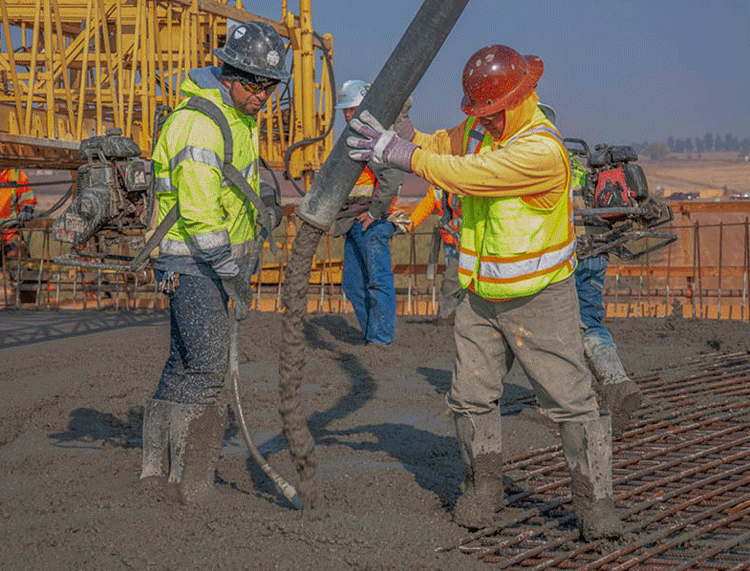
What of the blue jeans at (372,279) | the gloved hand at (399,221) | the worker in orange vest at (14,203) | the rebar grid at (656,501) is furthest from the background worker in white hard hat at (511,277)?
the worker in orange vest at (14,203)

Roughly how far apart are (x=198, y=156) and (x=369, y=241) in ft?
12.8

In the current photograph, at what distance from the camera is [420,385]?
6.90 metres

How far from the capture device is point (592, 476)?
3.73m

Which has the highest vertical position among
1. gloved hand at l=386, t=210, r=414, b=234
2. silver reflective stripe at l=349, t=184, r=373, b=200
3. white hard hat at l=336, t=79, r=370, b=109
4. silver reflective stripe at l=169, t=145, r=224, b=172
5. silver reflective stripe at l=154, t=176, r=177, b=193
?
white hard hat at l=336, t=79, r=370, b=109

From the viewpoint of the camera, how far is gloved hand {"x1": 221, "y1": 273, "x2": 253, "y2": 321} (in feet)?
13.5

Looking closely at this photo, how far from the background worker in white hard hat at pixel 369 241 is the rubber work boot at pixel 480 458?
366 centimetres

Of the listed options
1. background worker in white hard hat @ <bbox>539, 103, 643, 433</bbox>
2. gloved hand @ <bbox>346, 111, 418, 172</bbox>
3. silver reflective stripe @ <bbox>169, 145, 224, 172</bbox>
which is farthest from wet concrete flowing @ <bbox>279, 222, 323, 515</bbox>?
background worker in white hard hat @ <bbox>539, 103, 643, 433</bbox>

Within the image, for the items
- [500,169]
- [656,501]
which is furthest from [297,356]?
[656,501]

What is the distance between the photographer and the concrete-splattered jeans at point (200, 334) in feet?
13.6

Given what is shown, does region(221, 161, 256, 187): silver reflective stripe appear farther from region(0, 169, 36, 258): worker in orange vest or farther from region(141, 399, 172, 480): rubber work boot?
region(0, 169, 36, 258): worker in orange vest

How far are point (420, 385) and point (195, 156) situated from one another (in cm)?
339

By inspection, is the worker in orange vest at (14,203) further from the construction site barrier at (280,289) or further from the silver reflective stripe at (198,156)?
the silver reflective stripe at (198,156)

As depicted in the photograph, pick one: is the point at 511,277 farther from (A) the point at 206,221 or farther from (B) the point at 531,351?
(A) the point at 206,221

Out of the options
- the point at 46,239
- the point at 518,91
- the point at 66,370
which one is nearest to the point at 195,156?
the point at 518,91
